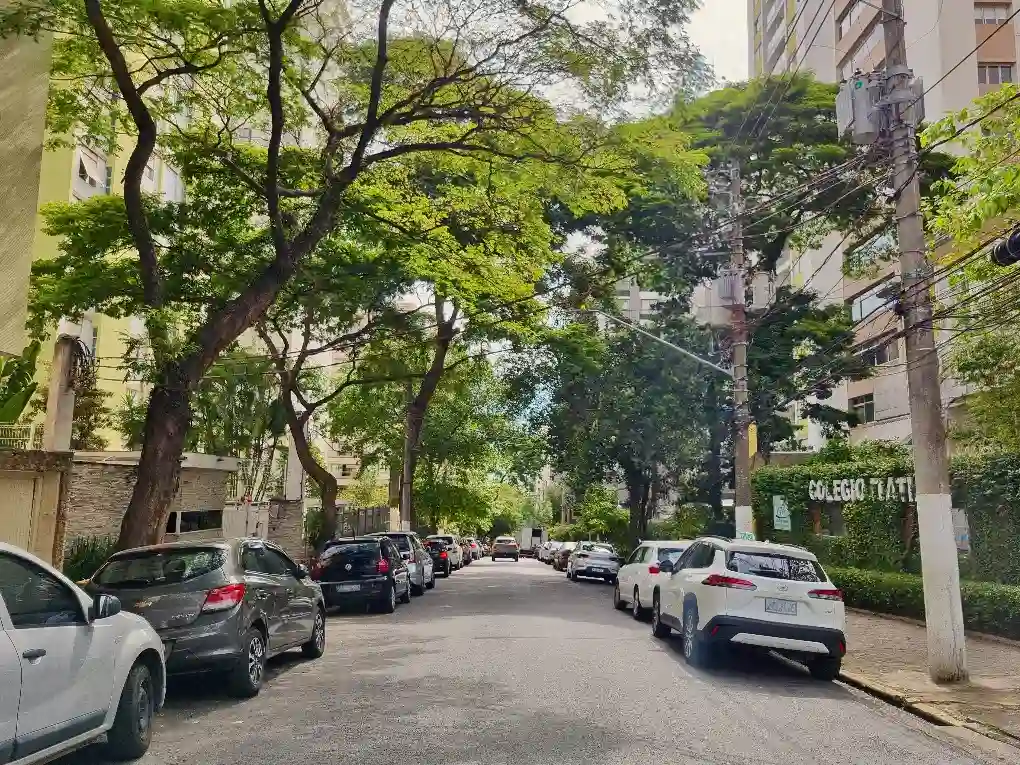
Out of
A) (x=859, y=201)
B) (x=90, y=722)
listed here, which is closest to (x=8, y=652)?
(x=90, y=722)

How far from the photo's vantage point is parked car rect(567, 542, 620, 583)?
32.0 m

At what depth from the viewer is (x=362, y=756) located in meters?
6.73

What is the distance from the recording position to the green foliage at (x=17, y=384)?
473 inches

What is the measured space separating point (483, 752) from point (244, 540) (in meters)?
4.57

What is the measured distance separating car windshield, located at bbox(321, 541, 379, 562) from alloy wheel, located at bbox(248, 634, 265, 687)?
9.17 m

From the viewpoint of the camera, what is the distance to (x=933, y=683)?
10633mm

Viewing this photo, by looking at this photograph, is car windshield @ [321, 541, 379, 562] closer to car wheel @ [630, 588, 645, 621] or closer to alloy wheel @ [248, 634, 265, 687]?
car wheel @ [630, 588, 645, 621]

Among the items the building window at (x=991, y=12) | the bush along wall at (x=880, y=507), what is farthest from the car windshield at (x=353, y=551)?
the building window at (x=991, y=12)

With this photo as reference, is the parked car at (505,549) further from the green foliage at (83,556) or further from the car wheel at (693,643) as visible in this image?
the car wheel at (693,643)

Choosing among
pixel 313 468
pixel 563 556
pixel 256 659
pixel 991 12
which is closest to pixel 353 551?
pixel 313 468

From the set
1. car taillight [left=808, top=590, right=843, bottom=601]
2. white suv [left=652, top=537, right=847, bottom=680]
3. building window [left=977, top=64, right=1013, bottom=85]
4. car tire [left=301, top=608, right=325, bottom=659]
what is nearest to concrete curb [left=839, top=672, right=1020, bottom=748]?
white suv [left=652, top=537, right=847, bottom=680]

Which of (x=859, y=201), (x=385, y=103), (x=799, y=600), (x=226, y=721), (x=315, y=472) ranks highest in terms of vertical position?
(x=859, y=201)

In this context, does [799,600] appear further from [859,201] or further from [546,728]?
[859,201]

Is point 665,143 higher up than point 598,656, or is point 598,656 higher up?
point 665,143
